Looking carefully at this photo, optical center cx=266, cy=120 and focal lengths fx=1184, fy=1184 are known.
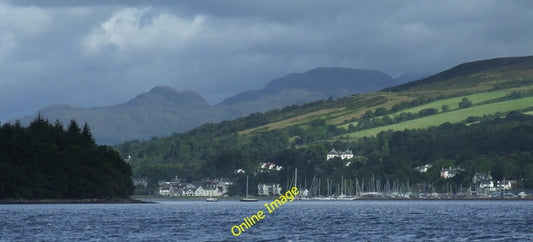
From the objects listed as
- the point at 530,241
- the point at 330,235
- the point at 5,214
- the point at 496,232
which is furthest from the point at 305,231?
the point at 5,214

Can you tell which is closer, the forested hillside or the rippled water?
Answer: the rippled water

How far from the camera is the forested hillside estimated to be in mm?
174250

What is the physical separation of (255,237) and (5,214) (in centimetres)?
5070

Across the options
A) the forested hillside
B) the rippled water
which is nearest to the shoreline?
the forested hillside

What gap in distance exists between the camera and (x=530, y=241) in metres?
84.9

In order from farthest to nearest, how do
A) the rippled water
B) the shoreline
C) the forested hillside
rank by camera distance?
the forested hillside → the shoreline → the rippled water

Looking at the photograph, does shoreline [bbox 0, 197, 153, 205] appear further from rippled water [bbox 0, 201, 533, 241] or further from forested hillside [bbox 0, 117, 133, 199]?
rippled water [bbox 0, 201, 533, 241]

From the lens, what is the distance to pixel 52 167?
589 ft

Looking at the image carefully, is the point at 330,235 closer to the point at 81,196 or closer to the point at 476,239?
the point at 476,239

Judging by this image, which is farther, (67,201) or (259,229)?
(67,201)

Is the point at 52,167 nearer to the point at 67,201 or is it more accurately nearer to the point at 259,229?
the point at 67,201

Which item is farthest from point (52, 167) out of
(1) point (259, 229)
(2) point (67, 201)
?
(1) point (259, 229)

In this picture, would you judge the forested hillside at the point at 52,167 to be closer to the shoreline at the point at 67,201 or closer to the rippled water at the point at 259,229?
the shoreline at the point at 67,201

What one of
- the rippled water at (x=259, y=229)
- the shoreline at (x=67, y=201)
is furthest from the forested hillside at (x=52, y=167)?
the rippled water at (x=259, y=229)
